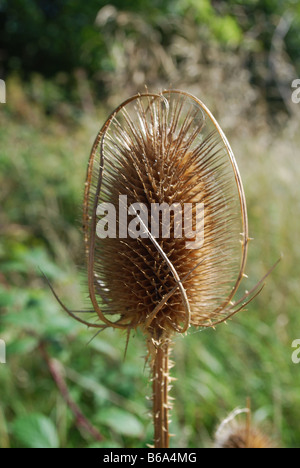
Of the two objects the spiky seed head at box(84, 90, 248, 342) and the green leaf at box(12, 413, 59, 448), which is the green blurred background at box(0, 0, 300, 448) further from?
the spiky seed head at box(84, 90, 248, 342)

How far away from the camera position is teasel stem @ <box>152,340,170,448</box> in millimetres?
1114

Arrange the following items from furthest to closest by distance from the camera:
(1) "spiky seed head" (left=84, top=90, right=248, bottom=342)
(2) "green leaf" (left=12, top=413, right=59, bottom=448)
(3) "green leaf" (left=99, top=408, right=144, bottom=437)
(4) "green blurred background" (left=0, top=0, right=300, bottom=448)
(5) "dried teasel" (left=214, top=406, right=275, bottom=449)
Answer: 1. (4) "green blurred background" (left=0, top=0, right=300, bottom=448)
2. (3) "green leaf" (left=99, top=408, right=144, bottom=437)
3. (2) "green leaf" (left=12, top=413, right=59, bottom=448)
4. (5) "dried teasel" (left=214, top=406, right=275, bottom=449)
5. (1) "spiky seed head" (left=84, top=90, right=248, bottom=342)

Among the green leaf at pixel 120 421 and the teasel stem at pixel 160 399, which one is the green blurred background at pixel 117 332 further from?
the teasel stem at pixel 160 399

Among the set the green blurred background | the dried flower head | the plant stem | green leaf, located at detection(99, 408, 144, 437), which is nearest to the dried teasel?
the dried flower head

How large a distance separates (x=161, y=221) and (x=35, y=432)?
974mm

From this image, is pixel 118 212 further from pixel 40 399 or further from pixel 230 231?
pixel 40 399

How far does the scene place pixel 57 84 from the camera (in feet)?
36.2

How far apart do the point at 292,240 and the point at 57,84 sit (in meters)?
9.02

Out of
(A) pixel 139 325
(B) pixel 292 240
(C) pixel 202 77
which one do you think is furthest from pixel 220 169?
(C) pixel 202 77

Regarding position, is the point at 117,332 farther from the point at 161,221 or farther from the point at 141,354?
the point at 161,221

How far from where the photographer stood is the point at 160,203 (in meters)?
1.12

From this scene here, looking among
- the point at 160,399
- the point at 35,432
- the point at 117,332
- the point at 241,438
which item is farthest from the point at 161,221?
the point at 117,332

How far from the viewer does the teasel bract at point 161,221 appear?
1.10 m
